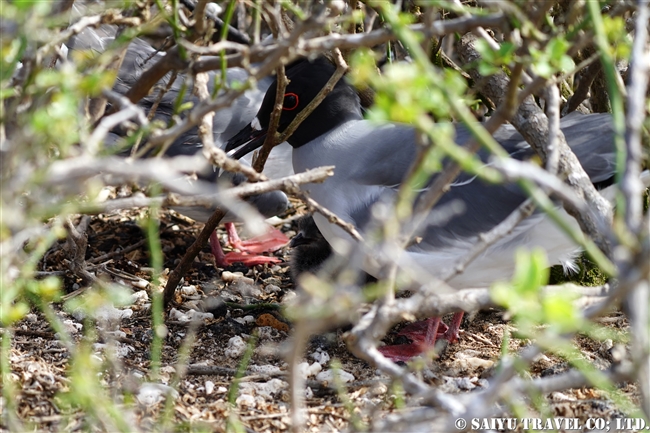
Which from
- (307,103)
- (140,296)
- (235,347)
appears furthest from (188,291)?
(307,103)

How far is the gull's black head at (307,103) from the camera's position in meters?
4.33

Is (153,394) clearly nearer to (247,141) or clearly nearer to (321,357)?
(321,357)

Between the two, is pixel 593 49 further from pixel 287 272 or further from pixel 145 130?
pixel 145 130

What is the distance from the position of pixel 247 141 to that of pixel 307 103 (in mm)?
417

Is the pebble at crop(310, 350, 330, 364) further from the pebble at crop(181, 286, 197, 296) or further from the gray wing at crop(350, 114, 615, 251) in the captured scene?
the pebble at crop(181, 286, 197, 296)

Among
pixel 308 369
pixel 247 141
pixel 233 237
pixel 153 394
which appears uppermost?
pixel 247 141

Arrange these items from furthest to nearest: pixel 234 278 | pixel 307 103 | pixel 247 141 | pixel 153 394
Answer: pixel 234 278
pixel 247 141
pixel 307 103
pixel 153 394

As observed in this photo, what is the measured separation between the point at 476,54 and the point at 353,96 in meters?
0.86

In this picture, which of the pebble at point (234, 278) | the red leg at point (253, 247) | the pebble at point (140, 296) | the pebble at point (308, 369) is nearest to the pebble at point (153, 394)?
the pebble at point (308, 369)

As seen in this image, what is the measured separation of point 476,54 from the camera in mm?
3838

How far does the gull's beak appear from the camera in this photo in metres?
4.44

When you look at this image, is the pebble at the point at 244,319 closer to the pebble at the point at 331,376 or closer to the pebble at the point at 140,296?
the pebble at the point at 140,296

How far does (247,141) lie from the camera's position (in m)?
4.48

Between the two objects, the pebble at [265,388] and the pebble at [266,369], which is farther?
the pebble at [266,369]
